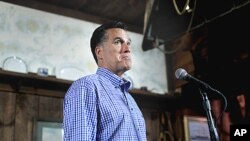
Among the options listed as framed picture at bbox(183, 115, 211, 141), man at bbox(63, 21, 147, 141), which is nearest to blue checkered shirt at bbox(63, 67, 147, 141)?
man at bbox(63, 21, 147, 141)

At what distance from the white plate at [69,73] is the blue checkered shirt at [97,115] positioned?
184 cm

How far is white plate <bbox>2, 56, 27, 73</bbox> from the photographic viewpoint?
319cm

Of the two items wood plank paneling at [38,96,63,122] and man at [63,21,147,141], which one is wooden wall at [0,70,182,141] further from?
man at [63,21,147,141]

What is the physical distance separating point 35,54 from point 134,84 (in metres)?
1.07

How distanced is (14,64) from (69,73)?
52 centimetres

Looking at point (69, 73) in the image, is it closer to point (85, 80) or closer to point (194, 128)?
point (194, 128)

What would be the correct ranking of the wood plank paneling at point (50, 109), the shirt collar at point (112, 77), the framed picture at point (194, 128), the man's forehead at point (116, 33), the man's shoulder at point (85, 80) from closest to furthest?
1. the man's shoulder at point (85, 80)
2. the shirt collar at point (112, 77)
3. the man's forehead at point (116, 33)
4. the wood plank paneling at point (50, 109)
5. the framed picture at point (194, 128)

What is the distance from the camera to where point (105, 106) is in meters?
1.54

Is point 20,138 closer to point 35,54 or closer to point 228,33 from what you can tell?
point 35,54

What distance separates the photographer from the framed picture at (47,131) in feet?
10.2

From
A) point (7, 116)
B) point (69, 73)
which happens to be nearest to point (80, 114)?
point (7, 116)

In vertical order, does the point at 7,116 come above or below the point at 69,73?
below

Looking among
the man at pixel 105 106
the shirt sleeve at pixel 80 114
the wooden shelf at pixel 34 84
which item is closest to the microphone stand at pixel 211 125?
the man at pixel 105 106

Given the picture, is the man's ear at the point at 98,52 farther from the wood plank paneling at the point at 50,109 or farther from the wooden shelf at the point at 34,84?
the wood plank paneling at the point at 50,109
